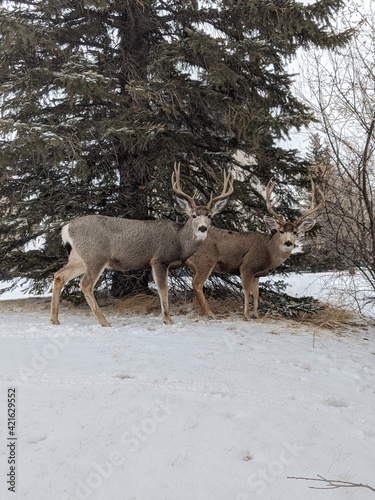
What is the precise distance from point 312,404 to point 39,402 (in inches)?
90.6

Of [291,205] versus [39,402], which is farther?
[291,205]

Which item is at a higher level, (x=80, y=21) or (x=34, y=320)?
(x=80, y=21)

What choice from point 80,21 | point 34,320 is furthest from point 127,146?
point 34,320

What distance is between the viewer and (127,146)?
28.7 ft

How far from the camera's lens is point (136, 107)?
8.33 metres

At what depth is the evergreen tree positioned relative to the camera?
26.0ft

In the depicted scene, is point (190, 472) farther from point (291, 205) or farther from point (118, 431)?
point (291, 205)

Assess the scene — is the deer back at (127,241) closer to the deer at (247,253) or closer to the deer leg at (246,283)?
the deer at (247,253)

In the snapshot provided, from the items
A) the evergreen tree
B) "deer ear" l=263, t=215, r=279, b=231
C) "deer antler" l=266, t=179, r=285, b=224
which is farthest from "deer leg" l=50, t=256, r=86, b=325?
"deer antler" l=266, t=179, r=285, b=224

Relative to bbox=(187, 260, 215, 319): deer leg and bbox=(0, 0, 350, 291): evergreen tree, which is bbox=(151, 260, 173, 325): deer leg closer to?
bbox=(187, 260, 215, 319): deer leg

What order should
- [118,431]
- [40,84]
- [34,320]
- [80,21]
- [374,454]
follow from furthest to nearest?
1. [80,21]
2. [40,84]
3. [34,320]
4. [374,454]
5. [118,431]

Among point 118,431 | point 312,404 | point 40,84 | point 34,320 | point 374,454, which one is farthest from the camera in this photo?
point 40,84

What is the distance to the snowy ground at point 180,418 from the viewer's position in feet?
9.25

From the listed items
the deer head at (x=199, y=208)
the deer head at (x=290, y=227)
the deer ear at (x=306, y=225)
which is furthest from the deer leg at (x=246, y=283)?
the deer head at (x=199, y=208)
